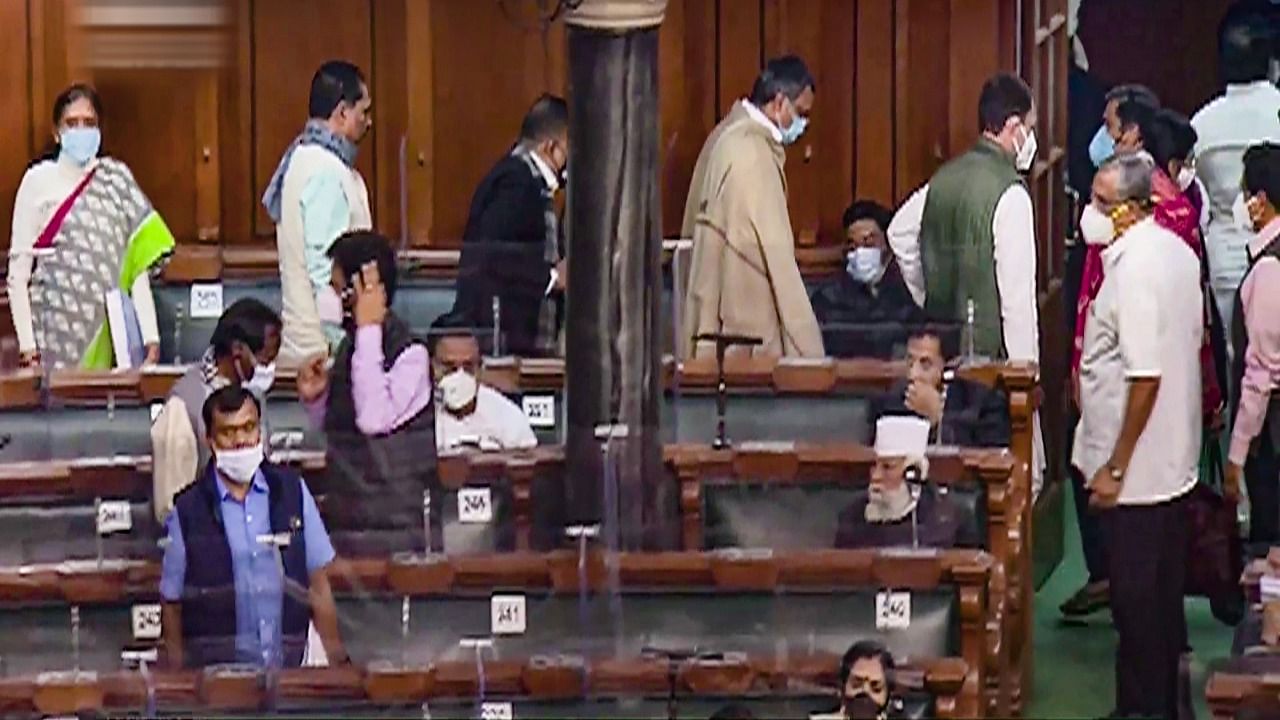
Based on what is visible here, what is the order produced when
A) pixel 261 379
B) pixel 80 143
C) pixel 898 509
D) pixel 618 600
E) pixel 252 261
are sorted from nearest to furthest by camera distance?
1. pixel 618 600
2. pixel 898 509
3. pixel 261 379
4. pixel 80 143
5. pixel 252 261

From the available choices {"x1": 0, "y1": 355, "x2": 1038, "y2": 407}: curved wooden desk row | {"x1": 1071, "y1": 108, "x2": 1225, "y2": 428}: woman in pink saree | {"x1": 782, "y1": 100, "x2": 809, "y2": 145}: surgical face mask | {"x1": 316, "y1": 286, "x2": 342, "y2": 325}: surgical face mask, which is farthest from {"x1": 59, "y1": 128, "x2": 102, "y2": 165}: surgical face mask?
{"x1": 1071, "y1": 108, "x2": 1225, "y2": 428}: woman in pink saree

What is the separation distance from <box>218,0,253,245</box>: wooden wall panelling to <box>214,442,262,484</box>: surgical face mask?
333 centimetres

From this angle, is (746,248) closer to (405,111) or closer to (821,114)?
(821,114)

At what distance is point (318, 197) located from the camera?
989cm

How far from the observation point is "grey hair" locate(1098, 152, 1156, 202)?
30.2ft

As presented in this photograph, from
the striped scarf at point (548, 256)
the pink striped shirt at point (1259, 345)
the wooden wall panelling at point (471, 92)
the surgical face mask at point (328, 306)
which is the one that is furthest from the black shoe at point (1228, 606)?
the wooden wall panelling at point (471, 92)

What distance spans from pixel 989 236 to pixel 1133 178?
0.79 m

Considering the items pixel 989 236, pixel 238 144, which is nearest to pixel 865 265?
pixel 989 236

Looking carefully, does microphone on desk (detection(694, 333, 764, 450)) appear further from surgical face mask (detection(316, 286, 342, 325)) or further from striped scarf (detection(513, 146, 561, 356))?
surgical face mask (detection(316, 286, 342, 325))

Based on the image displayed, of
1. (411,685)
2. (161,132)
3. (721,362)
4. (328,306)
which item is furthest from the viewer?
(161,132)

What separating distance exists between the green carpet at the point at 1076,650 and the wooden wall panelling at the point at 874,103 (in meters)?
1.31

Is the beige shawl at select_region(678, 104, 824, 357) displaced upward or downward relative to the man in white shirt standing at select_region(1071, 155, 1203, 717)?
upward

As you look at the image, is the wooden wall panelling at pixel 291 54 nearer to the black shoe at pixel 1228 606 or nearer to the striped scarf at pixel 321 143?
the striped scarf at pixel 321 143

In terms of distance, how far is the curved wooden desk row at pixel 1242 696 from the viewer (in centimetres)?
773
